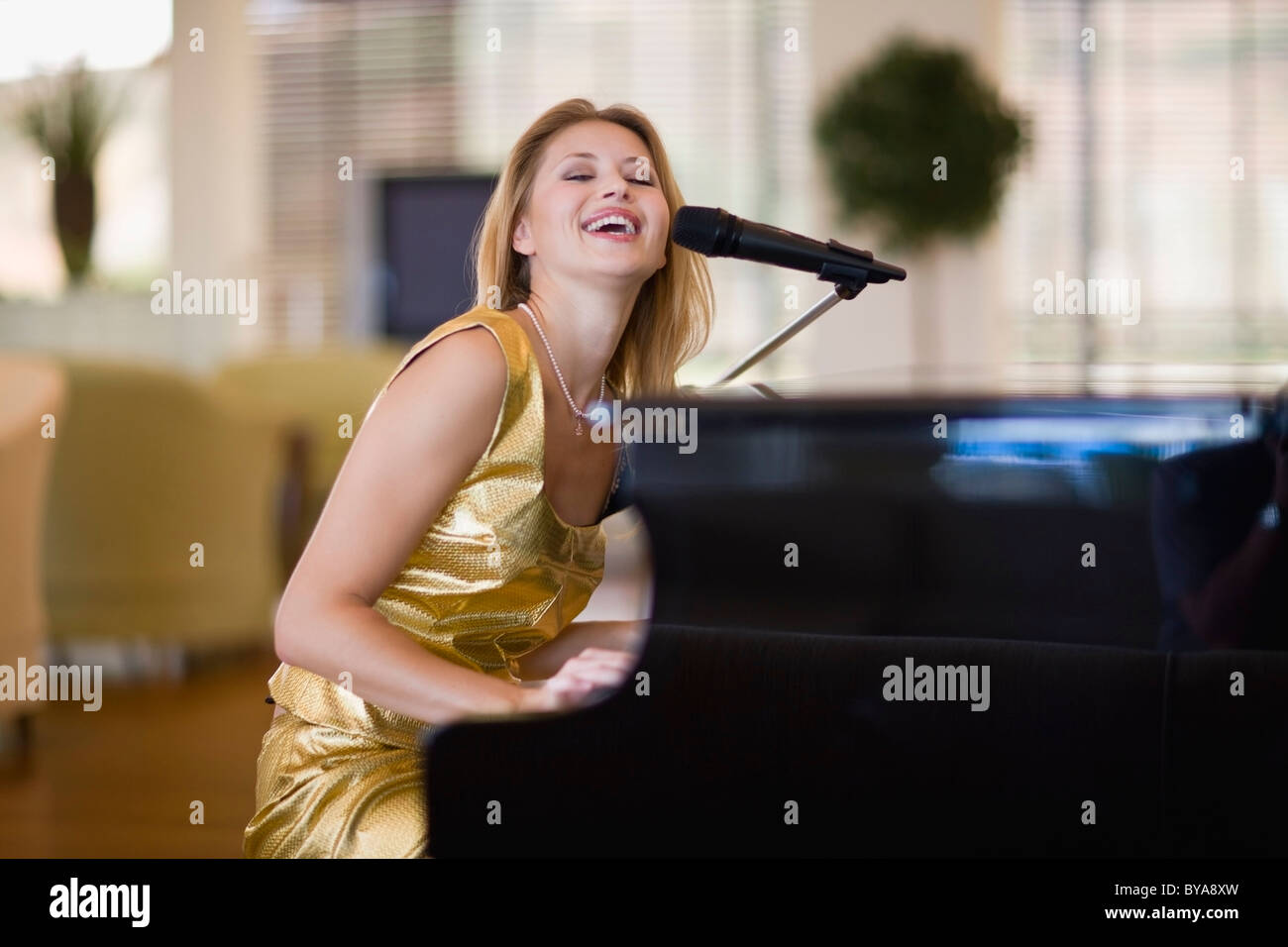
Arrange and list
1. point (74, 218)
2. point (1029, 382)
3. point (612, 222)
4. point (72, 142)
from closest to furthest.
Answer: point (1029, 382)
point (612, 222)
point (74, 218)
point (72, 142)

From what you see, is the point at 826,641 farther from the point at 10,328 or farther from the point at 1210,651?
the point at 10,328

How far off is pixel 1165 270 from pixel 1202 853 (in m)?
4.92

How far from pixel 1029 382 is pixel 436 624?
1.56ft

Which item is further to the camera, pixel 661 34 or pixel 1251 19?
pixel 661 34

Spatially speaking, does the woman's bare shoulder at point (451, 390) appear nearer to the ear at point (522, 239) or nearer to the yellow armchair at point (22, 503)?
the ear at point (522, 239)

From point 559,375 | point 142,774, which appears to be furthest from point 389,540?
point 142,774

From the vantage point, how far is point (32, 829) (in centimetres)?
220

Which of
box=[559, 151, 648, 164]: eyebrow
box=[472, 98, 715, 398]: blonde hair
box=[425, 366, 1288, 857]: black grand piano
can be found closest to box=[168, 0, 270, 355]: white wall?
box=[472, 98, 715, 398]: blonde hair

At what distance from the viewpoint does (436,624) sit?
40.4 inches

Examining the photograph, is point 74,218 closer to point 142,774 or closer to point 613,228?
point 142,774

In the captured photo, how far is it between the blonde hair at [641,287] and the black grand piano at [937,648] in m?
0.32

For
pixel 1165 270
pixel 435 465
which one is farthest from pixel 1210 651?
pixel 1165 270

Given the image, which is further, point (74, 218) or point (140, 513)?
point (74, 218)

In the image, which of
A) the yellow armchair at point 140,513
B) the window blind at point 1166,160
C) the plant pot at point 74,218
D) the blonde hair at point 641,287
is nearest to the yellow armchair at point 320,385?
the plant pot at point 74,218
